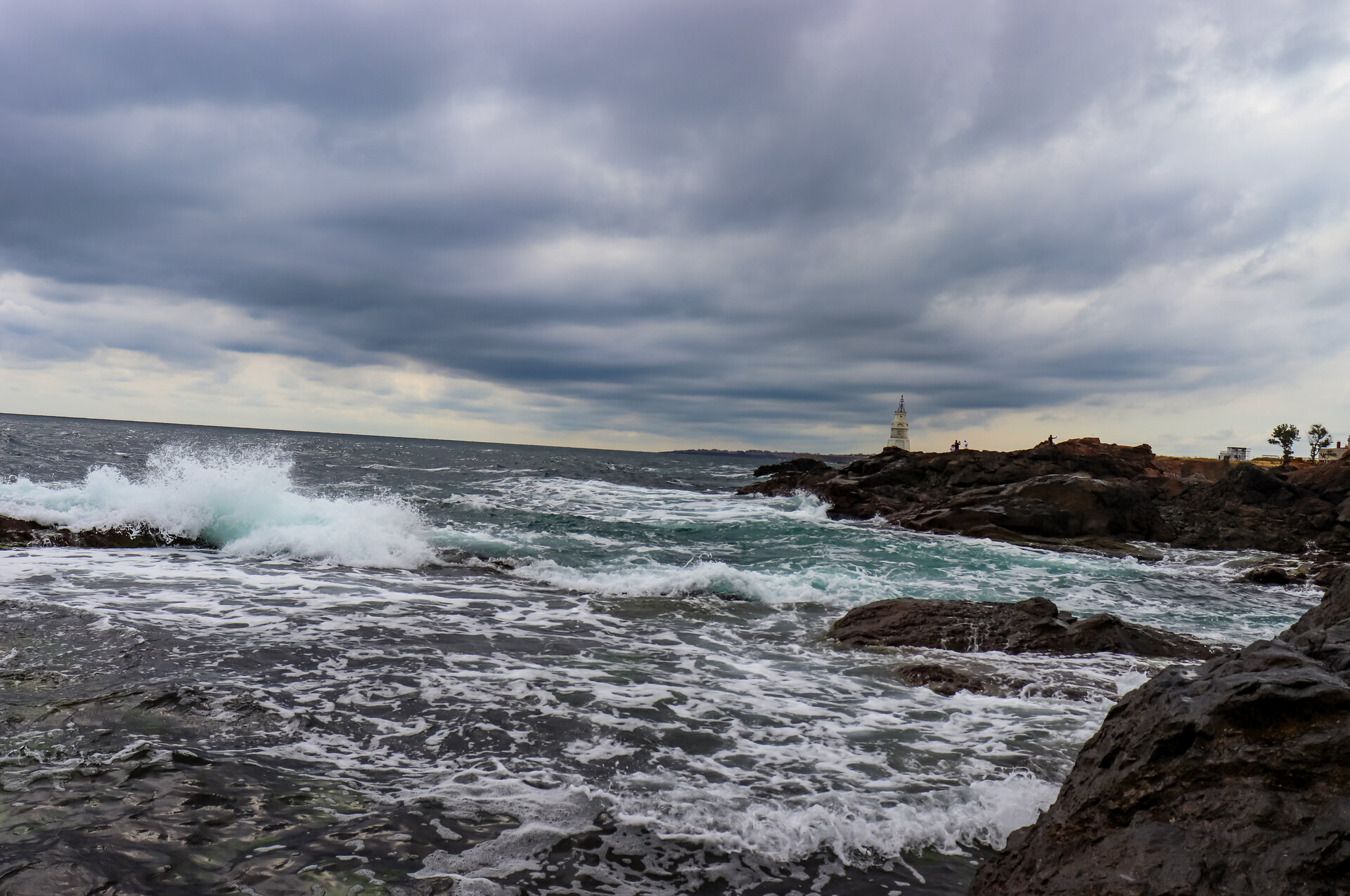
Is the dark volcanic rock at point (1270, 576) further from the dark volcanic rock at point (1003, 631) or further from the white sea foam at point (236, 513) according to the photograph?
the white sea foam at point (236, 513)

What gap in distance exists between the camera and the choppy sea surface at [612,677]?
A: 362cm

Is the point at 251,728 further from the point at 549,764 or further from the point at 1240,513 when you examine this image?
the point at 1240,513

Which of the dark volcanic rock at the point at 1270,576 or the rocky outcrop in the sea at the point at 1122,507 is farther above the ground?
the rocky outcrop in the sea at the point at 1122,507

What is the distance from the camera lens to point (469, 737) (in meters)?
4.79

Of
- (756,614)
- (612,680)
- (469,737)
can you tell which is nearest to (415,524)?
(756,614)

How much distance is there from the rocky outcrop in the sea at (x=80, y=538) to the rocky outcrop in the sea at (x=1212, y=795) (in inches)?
579

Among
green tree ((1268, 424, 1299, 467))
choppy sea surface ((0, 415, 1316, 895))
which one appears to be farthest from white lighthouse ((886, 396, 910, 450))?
choppy sea surface ((0, 415, 1316, 895))

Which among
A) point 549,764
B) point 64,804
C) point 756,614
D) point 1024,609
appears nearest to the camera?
point 64,804

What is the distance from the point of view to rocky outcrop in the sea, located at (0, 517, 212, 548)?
467 inches

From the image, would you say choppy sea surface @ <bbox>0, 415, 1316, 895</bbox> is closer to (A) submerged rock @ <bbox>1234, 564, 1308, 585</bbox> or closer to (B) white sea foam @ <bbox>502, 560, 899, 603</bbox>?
(B) white sea foam @ <bbox>502, 560, 899, 603</bbox>

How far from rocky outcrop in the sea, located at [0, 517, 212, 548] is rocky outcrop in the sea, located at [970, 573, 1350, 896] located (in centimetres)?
1471

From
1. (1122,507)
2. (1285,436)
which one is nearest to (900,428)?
(1285,436)

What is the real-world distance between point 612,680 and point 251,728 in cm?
278

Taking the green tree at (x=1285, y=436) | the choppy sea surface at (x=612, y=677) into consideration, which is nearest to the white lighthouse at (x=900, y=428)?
the green tree at (x=1285, y=436)
